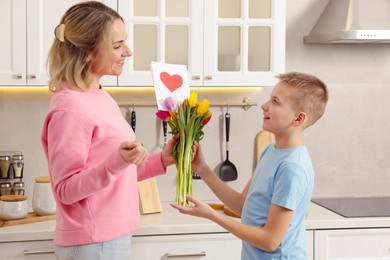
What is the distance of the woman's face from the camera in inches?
86.8

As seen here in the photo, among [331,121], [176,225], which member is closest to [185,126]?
[176,225]

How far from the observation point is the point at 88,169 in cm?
201

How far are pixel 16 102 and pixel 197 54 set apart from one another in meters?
0.95

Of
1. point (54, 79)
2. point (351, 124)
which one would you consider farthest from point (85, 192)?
point (351, 124)

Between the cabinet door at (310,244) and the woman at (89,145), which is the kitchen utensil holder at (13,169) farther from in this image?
the cabinet door at (310,244)

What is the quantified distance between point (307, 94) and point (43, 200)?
4.63 ft

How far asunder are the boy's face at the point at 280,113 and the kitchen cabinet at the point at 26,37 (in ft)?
4.06

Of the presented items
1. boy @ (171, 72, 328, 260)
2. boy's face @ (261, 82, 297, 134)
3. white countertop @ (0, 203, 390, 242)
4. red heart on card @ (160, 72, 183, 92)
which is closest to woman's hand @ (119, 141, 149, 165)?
boy @ (171, 72, 328, 260)

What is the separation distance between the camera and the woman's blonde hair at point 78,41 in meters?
2.17

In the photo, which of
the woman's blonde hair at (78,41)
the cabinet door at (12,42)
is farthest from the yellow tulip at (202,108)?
the cabinet door at (12,42)

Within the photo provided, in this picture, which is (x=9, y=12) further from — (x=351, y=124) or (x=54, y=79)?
(x=351, y=124)

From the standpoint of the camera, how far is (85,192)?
2.02 m

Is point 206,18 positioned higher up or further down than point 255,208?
Result: higher up

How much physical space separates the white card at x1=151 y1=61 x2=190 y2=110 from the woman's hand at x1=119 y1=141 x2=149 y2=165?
27 centimetres
